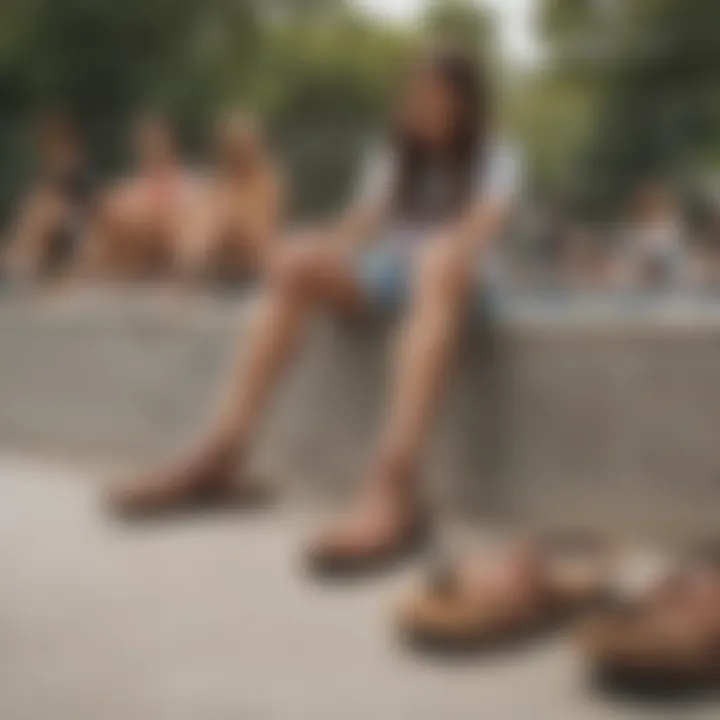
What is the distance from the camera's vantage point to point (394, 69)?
76 centimetres

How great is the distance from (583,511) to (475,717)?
0.88ft

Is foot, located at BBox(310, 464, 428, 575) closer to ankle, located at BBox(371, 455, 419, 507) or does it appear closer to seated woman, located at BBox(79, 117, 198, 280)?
ankle, located at BBox(371, 455, 419, 507)

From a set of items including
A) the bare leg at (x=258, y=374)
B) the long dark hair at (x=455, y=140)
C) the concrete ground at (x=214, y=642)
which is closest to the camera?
the concrete ground at (x=214, y=642)

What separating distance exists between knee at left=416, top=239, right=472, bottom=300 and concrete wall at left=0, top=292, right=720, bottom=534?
0.15 ft

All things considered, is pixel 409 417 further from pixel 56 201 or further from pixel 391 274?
pixel 56 201

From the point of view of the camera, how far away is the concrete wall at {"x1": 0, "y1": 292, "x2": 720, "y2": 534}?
2.70 ft

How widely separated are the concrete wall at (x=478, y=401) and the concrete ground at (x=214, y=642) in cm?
8

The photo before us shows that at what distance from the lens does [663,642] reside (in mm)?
631

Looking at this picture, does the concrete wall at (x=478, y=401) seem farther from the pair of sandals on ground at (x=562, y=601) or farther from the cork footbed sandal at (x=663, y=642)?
the cork footbed sandal at (x=663, y=642)

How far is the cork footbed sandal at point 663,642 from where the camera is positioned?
63cm

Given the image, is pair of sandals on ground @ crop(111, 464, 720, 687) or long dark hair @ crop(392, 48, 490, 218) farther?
long dark hair @ crop(392, 48, 490, 218)

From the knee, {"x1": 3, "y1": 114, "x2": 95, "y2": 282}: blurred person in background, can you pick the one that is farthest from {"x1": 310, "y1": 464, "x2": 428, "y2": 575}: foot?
{"x1": 3, "y1": 114, "x2": 95, "y2": 282}: blurred person in background

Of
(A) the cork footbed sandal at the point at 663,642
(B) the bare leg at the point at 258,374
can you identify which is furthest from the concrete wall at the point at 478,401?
(A) the cork footbed sandal at the point at 663,642

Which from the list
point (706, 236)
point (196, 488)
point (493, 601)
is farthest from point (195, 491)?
point (706, 236)
